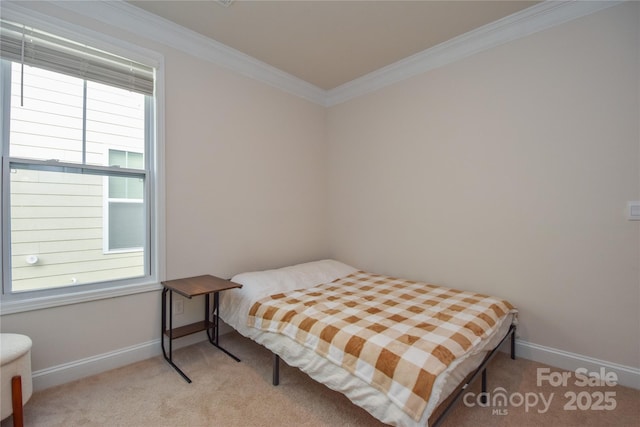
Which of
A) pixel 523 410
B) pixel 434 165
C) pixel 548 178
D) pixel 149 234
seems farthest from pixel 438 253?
pixel 149 234

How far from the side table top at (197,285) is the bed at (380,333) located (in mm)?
190

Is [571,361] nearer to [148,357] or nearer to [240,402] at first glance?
[240,402]

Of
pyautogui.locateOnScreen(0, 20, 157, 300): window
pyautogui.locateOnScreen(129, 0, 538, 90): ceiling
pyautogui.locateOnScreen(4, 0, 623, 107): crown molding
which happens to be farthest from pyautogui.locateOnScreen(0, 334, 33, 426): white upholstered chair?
pyautogui.locateOnScreen(129, 0, 538, 90): ceiling

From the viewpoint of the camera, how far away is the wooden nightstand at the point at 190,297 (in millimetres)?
2104

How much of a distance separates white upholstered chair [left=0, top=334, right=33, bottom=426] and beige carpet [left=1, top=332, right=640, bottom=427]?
19cm

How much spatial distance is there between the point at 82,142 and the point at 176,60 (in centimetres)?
99

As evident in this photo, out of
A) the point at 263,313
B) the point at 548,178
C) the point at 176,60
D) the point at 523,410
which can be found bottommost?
the point at 523,410

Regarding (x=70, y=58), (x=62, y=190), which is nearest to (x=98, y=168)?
(x=62, y=190)

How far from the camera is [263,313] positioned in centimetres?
208

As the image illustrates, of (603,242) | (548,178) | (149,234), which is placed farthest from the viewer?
(149,234)

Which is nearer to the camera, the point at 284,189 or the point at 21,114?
the point at 21,114

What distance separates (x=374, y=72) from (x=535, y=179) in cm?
186

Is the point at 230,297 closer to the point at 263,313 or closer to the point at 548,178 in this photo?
the point at 263,313

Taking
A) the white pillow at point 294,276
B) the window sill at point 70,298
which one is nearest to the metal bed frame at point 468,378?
the white pillow at point 294,276
